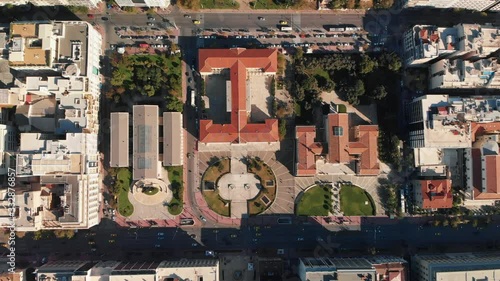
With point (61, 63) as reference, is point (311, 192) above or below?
below

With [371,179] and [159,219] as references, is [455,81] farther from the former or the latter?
[159,219]

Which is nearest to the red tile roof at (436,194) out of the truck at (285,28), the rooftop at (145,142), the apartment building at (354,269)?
the apartment building at (354,269)

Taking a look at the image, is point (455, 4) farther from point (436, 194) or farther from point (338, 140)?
point (436, 194)

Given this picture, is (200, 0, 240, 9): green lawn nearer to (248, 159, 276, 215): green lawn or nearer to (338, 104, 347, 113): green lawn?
(338, 104, 347, 113): green lawn

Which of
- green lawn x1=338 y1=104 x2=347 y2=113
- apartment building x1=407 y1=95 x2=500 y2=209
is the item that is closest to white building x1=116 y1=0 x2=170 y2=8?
green lawn x1=338 y1=104 x2=347 y2=113

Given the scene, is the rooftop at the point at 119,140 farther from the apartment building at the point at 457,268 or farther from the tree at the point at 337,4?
the apartment building at the point at 457,268

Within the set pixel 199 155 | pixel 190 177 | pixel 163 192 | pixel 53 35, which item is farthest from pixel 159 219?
pixel 53 35

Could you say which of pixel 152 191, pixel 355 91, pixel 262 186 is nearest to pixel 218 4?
pixel 355 91
